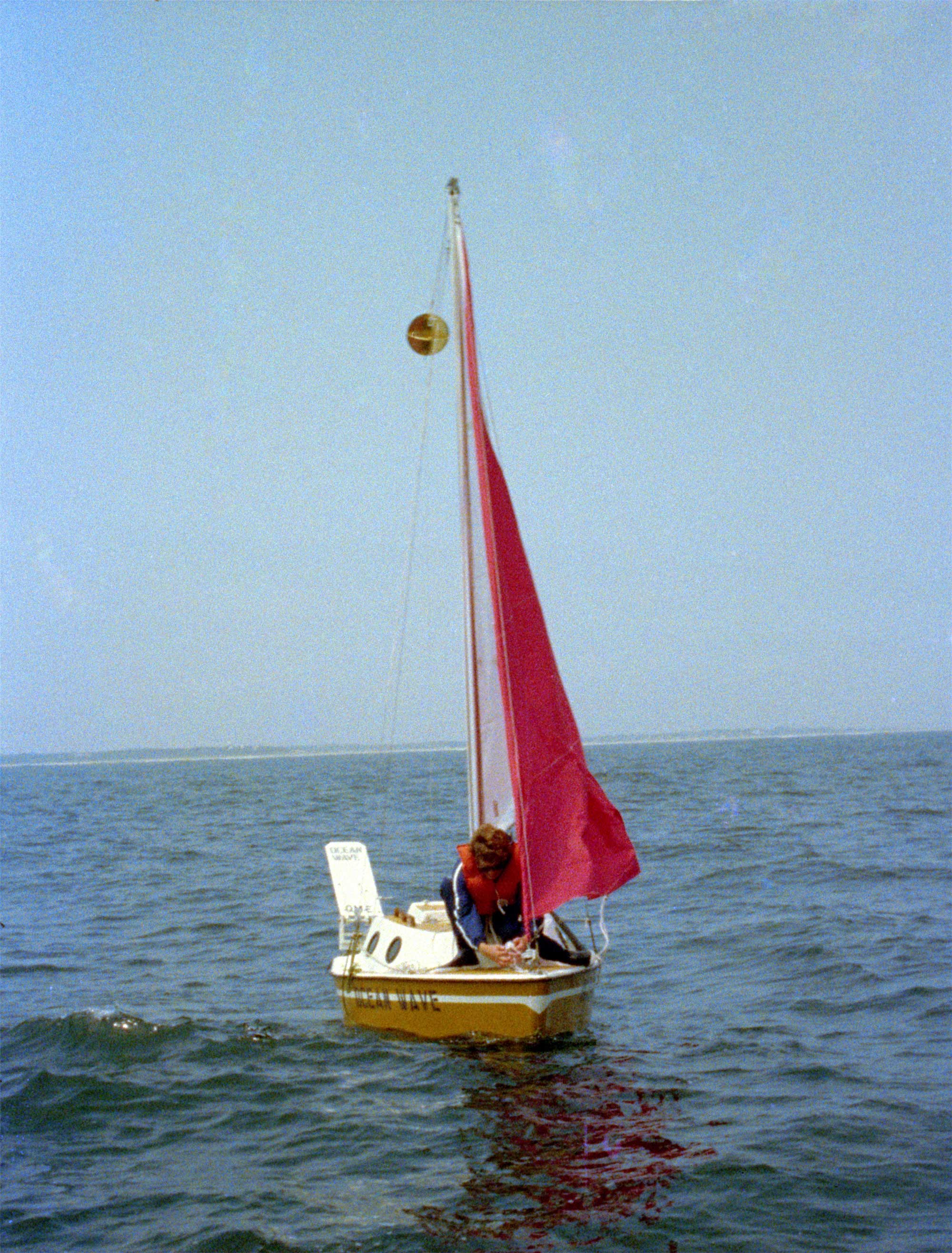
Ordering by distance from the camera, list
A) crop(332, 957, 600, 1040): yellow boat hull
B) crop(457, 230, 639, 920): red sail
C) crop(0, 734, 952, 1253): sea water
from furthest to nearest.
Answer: crop(457, 230, 639, 920): red sail, crop(332, 957, 600, 1040): yellow boat hull, crop(0, 734, 952, 1253): sea water

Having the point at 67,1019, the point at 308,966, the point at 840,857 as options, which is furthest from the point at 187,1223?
the point at 840,857

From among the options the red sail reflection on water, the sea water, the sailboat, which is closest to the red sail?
the sailboat

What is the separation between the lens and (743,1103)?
933 centimetres

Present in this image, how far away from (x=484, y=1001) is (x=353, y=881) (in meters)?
3.69

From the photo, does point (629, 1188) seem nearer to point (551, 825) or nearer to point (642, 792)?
point (551, 825)

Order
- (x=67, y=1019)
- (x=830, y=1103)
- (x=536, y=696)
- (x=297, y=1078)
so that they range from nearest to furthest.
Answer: (x=830, y=1103) → (x=297, y=1078) → (x=536, y=696) → (x=67, y=1019)

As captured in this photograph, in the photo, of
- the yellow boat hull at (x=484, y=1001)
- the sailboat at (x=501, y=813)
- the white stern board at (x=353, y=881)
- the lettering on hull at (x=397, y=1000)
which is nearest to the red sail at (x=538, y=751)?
the sailboat at (x=501, y=813)

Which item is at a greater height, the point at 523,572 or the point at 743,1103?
the point at 523,572

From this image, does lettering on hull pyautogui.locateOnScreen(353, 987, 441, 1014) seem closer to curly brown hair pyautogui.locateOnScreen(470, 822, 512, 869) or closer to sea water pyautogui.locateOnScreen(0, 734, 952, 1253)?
sea water pyautogui.locateOnScreen(0, 734, 952, 1253)

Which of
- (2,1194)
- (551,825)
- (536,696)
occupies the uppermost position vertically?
(536,696)

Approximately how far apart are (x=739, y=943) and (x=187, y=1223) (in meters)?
10.4

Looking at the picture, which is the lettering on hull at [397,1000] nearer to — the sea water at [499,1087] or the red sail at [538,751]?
the sea water at [499,1087]

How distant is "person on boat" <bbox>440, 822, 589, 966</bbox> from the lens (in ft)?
35.5

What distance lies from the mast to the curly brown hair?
1.35m
